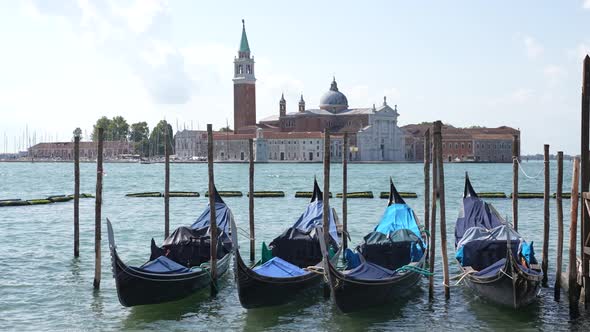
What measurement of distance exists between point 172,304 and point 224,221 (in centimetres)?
360

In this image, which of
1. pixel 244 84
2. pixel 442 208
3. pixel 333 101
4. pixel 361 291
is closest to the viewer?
pixel 361 291

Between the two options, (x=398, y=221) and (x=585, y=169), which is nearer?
(x=585, y=169)

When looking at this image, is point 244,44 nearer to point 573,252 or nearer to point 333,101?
point 333,101

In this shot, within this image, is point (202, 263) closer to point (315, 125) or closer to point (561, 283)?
point (561, 283)

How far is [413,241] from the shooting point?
12.1 m

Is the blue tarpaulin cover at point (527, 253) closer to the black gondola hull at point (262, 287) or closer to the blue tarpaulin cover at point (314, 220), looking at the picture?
the blue tarpaulin cover at point (314, 220)

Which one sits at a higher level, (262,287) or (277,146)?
(277,146)

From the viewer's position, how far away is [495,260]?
11.3 metres

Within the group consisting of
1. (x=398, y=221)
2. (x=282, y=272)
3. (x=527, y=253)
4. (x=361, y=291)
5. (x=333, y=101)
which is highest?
(x=333, y=101)

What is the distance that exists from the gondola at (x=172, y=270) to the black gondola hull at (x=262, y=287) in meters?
0.90

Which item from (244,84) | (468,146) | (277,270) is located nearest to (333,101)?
(244,84)

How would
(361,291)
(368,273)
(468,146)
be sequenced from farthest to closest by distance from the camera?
(468,146) → (368,273) → (361,291)

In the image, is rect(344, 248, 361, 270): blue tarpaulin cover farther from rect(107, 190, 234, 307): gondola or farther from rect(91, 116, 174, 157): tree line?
rect(91, 116, 174, 157): tree line

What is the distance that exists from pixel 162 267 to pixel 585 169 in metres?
5.30
